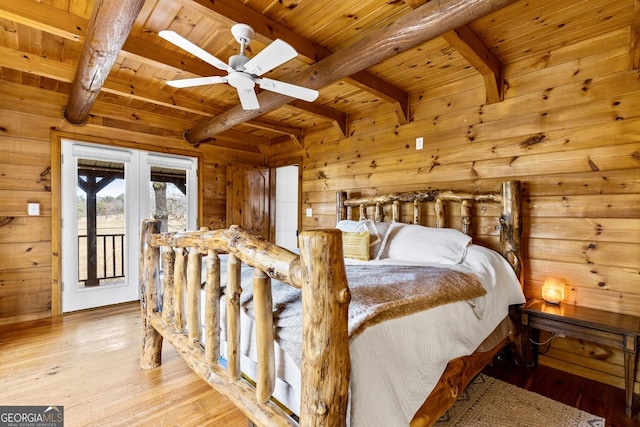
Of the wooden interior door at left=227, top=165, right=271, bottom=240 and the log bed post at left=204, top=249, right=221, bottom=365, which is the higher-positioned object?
the wooden interior door at left=227, top=165, right=271, bottom=240

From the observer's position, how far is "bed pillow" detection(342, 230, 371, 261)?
2.62 m

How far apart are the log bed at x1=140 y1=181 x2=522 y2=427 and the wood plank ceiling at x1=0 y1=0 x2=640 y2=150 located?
3.70 ft

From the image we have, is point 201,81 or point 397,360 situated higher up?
point 201,81

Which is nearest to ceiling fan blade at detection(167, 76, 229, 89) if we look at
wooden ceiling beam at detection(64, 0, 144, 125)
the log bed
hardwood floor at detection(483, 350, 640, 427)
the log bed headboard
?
wooden ceiling beam at detection(64, 0, 144, 125)

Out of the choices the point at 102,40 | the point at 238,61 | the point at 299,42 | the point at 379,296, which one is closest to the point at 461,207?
the point at 379,296

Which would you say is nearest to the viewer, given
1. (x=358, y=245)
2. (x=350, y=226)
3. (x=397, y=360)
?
(x=397, y=360)

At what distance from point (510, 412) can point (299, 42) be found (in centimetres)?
280

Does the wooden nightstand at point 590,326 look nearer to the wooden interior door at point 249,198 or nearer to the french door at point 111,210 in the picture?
the wooden interior door at point 249,198

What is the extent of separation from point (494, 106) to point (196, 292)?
9.16ft

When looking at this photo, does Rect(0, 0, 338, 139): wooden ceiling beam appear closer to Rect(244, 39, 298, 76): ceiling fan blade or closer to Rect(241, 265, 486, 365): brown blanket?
Rect(244, 39, 298, 76): ceiling fan blade

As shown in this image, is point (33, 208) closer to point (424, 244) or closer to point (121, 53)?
point (121, 53)

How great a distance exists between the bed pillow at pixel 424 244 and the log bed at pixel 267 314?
0.38 metres

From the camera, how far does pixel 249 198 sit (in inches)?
187

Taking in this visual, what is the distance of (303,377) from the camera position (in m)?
0.94
